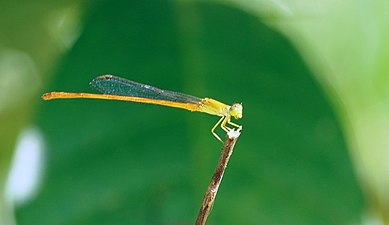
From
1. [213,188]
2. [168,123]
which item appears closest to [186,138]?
[168,123]

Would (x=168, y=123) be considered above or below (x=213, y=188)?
above

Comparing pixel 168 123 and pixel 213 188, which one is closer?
pixel 213 188

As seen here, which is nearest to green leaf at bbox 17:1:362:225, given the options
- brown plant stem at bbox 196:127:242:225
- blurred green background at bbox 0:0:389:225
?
blurred green background at bbox 0:0:389:225

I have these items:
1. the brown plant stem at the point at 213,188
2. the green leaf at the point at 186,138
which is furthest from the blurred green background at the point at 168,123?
the brown plant stem at the point at 213,188

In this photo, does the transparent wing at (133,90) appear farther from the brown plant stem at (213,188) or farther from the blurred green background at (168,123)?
the brown plant stem at (213,188)

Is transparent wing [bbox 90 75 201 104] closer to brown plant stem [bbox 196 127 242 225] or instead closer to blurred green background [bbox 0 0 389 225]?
blurred green background [bbox 0 0 389 225]

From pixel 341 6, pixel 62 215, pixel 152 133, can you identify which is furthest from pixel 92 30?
pixel 341 6

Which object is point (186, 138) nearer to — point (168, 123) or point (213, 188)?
point (168, 123)
